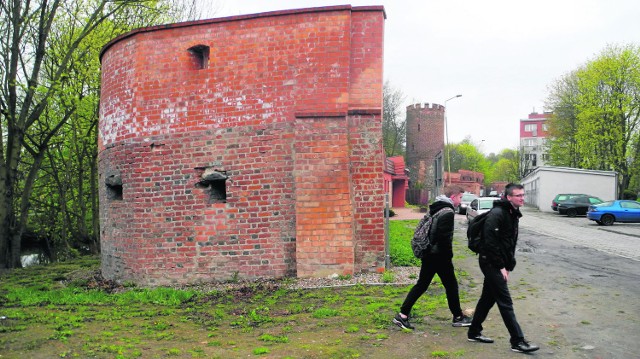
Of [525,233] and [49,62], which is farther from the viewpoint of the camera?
[49,62]

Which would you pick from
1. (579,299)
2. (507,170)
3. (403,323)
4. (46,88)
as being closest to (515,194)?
(403,323)

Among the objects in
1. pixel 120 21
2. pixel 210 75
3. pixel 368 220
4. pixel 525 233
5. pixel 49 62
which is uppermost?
pixel 120 21

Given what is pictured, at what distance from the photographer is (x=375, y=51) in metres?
9.05

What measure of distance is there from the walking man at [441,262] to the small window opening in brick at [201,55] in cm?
590

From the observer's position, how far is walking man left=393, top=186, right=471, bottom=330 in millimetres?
5445

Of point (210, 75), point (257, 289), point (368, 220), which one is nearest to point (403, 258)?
point (368, 220)

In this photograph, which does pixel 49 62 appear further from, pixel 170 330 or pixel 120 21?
pixel 170 330

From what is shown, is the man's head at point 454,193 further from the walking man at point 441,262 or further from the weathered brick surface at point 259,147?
the weathered brick surface at point 259,147

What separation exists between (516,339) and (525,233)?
13712 millimetres

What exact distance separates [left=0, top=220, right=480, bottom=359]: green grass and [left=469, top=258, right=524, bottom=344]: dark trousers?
52cm

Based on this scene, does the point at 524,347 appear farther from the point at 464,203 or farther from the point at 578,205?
the point at 464,203

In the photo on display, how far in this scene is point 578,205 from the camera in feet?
90.9

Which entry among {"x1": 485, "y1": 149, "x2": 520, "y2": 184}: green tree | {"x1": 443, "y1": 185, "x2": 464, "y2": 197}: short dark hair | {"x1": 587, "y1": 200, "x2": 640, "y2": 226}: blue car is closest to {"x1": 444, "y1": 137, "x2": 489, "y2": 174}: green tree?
{"x1": 485, "y1": 149, "x2": 520, "y2": 184}: green tree

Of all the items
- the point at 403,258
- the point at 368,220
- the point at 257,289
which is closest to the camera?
the point at 257,289
